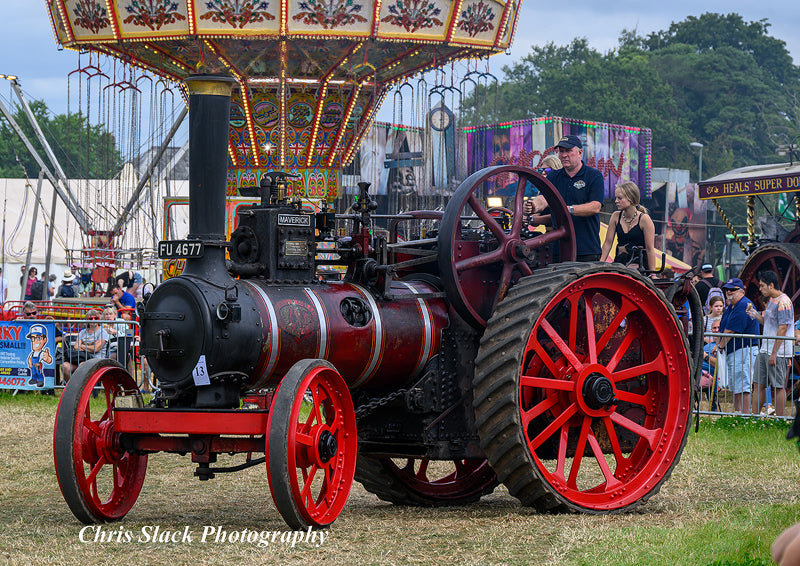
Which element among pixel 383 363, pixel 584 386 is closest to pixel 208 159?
pixel 383 363

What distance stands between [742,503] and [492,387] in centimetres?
202

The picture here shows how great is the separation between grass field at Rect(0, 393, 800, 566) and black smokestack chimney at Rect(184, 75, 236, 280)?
1617 millimetres

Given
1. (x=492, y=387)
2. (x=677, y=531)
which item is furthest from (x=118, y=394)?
(x=677, y=531)

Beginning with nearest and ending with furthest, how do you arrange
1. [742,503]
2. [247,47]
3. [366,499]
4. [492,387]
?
[492,387], [742,503], [366,499], [247,47]

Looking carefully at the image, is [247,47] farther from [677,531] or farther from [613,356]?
[677,531]

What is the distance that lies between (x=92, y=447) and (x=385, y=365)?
1.82 meters

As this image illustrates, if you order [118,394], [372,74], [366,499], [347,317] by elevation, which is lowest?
[366,499]

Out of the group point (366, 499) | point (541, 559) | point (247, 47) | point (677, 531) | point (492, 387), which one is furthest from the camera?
point (247, 47)

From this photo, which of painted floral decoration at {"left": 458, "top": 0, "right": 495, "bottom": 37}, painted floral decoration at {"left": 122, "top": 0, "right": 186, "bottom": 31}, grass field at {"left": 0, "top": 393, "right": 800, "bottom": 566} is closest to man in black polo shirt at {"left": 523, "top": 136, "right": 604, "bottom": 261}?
grass field at {"left": 0, "top": 393, "right": 800, "bottom": 566}

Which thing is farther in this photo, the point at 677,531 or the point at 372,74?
the point at 372,74

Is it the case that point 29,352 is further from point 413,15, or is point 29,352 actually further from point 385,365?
point 385,365

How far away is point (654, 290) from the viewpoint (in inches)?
292

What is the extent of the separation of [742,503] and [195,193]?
405 centimetres

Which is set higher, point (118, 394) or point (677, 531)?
point (118, 394)
